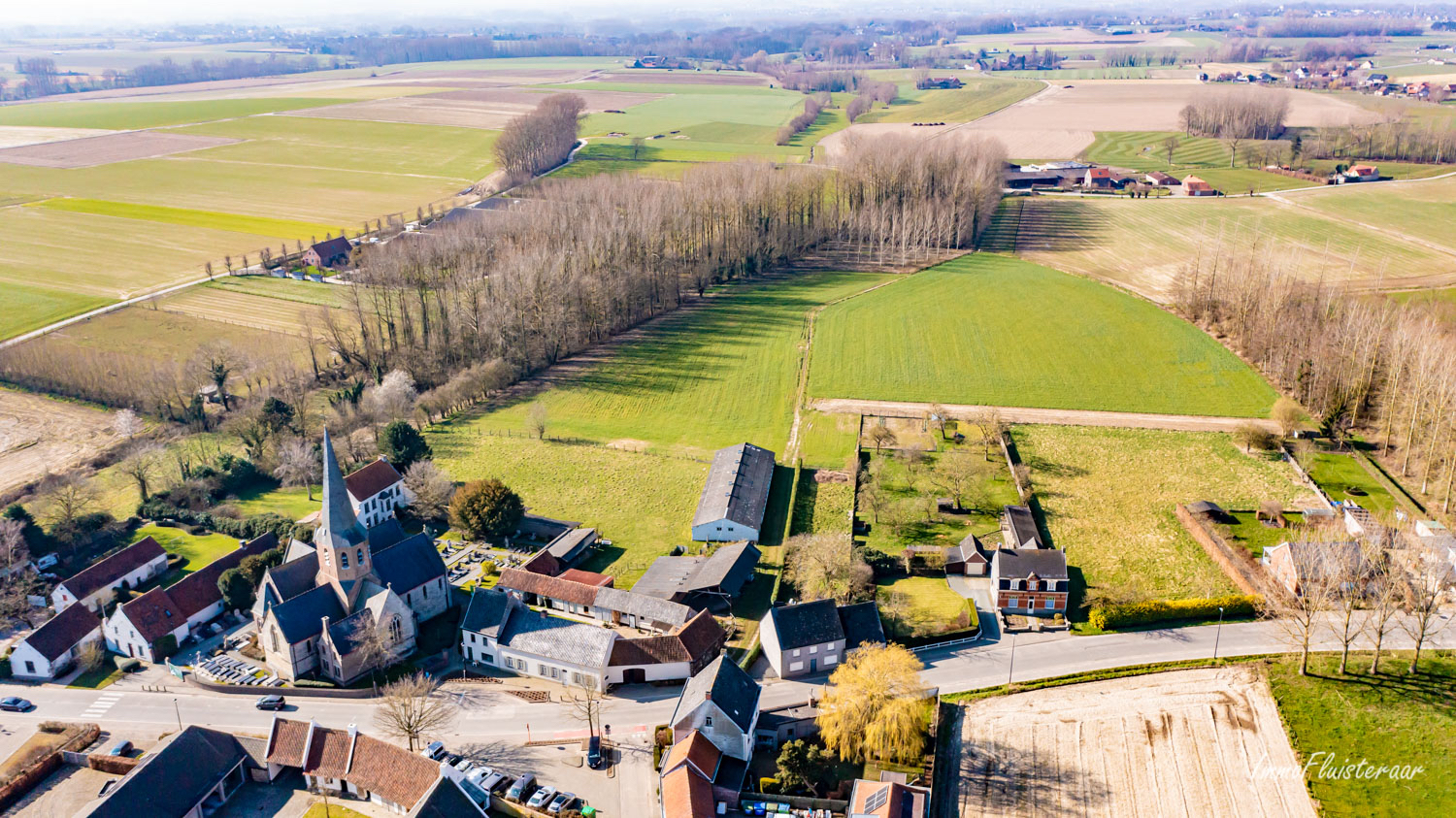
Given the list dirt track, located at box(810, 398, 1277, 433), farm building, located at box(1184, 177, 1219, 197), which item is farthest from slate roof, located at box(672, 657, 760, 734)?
farm building, located at box(1184, 177, 1219, 197)

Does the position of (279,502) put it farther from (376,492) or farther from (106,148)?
(106,148)

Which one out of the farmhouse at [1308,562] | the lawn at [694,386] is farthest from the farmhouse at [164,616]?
the farmhouse at [1308,562]

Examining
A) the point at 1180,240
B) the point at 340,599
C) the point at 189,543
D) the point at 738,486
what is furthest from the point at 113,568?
the point at 1180,240

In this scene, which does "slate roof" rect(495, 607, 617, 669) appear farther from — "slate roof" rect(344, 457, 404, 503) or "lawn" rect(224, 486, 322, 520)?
"lawn" rect(224, 486, 322, 520)

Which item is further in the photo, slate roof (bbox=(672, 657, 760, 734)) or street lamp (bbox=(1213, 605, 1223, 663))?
street lamp (bbox=(1213, 605, 1223, 663))

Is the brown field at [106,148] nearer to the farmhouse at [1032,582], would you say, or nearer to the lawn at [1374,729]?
the farmhouse at [1032,582]
